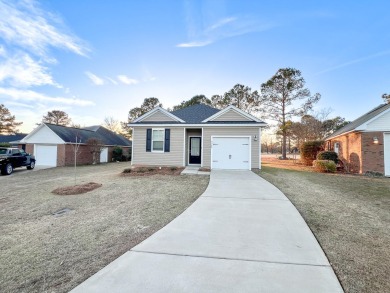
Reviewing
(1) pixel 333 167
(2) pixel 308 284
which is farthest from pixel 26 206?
(1) pixel 333 167

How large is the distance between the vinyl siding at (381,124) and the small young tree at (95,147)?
24.6 meters

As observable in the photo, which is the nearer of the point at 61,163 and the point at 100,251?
the point at 100,251

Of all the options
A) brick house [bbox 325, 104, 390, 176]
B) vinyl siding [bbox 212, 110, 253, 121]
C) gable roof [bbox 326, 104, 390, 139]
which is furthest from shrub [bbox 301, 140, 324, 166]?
vinyl siding [bbox 212, 110, 253, 121]

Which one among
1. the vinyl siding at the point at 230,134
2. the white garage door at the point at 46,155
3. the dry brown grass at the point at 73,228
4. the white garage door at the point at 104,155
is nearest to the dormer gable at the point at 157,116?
the vinyl siding at the point at 230,134

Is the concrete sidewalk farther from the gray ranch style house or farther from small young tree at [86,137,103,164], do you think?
small young tree at [86,137,103,164]

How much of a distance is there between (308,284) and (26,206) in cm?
800

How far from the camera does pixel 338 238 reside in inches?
143

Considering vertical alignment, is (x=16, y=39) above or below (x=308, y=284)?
above

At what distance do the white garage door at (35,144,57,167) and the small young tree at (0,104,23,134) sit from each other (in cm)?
2732

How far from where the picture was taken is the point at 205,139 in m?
13.1

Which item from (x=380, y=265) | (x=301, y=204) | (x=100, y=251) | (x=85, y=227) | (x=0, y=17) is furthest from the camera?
(x=0, y=17)

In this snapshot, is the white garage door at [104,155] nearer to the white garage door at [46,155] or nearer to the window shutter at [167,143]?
the white garage door at [46,155]

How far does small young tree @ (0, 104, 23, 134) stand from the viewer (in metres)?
37.2

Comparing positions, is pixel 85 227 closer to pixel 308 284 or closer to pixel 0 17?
pixel 308 284
